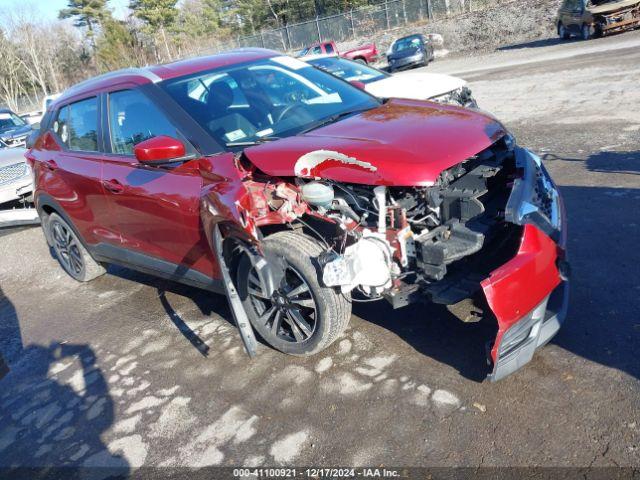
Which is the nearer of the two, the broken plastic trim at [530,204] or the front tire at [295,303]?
the broken plastic trim at [530,204]

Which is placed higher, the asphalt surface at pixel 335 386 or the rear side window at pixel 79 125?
the rear side window at pixel 79 125

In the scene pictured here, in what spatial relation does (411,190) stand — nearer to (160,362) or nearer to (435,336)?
(435,336)

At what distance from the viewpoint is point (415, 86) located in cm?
883

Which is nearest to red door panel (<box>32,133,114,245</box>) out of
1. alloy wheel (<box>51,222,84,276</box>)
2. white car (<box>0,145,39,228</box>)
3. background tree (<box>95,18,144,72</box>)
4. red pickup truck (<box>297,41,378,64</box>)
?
alloy wheel (<box>51,222,84,276</box>)

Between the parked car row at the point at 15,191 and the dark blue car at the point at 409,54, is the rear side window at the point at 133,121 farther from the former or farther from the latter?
the dark blue car at the point at 409,54

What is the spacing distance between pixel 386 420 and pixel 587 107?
8383 mm

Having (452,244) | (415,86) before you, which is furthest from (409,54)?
(452,244)

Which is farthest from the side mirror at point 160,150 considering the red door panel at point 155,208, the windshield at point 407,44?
the windshield at point 407,44

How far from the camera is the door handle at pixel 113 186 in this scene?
4.54 meters

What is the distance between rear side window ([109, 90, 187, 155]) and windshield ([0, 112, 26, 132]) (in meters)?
13.6

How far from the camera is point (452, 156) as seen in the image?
10.4 ft

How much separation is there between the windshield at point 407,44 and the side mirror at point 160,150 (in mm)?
25242

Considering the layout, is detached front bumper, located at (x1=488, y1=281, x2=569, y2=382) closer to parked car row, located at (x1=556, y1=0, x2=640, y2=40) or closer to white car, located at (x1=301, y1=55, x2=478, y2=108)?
white car, located at (x1=301, y1=55, x2=478, y2=108)

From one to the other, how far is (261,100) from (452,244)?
6.51ft
